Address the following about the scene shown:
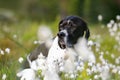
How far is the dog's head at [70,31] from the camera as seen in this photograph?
24.7 feet

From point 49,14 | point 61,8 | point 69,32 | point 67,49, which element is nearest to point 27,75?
point 67,49

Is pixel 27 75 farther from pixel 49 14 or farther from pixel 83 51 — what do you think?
pixel 49 14

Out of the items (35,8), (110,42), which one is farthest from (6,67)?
(35,8)

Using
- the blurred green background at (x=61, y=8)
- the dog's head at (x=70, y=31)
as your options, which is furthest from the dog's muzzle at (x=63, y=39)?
the blurred green background at (x=61, y=8)

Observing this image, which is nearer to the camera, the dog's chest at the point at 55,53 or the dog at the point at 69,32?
the dog's chest at the point at 55,53

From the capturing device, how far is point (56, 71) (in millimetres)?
6949

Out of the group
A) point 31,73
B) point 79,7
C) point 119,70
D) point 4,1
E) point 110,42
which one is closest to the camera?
point 31,73

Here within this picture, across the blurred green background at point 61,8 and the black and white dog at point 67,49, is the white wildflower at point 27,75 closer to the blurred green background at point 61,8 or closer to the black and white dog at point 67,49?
the black and white dog at point 67,49

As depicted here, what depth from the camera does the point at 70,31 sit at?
25.0 feet

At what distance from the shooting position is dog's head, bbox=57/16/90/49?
7.53 meters

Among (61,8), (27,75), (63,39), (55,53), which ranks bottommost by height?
(27,75)

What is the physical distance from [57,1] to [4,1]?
4566 mm

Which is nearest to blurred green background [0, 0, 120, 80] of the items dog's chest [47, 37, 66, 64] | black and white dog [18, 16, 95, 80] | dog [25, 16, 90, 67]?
dog [25, 16, 90, 67]

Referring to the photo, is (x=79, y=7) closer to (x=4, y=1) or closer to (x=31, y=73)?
(x=4, y=1)
